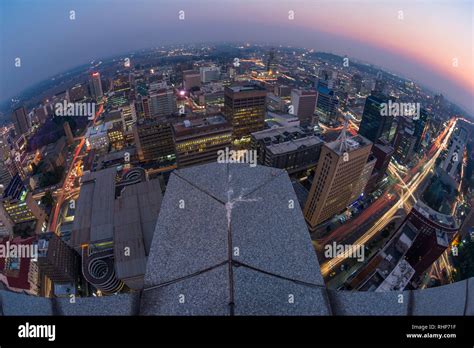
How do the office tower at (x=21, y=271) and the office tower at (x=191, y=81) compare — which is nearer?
the office tower at (x=21, y=271)

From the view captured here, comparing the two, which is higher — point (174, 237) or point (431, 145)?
point (174, 237)

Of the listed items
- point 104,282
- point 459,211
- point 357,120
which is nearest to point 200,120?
point 104,282

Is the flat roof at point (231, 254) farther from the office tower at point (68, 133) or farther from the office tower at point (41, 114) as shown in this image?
the office tower at point (41, 114)

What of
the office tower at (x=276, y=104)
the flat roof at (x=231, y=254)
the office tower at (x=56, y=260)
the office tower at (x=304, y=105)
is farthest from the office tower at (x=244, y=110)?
the flat roof at (x=231, y=254)

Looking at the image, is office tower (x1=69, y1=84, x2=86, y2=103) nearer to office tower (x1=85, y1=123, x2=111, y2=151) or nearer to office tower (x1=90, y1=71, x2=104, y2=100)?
office tower (x1=90, y1=71, x2=104, y2=100)

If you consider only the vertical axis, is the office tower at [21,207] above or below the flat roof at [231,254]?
below

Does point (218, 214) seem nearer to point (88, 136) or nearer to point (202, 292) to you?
point (202, 292)
